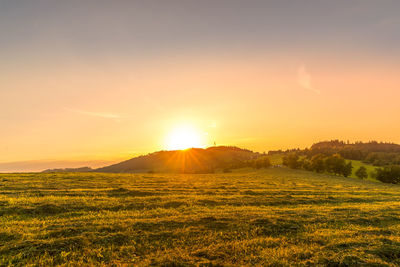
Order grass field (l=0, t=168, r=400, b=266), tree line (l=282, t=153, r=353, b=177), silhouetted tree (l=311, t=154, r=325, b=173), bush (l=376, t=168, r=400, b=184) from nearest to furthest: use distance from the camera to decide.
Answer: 1. grass field (l=0, t=168, r=400, b=266)
2. bush (l=376, t=168, r=400, b=184)
3. tree line (l=282, t=153, r=353, b=177)
4. silhouetted tree (l=311, t=154, r=325, b=173)

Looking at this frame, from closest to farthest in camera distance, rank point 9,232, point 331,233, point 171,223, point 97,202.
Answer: point 9,232, point 331,233, point 171,223, point 97,202

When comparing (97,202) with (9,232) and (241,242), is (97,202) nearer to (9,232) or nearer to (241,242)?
(9,232)

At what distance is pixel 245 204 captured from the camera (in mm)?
22797

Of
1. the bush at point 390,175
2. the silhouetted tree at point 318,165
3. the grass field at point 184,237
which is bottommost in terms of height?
the bush at point 390,175

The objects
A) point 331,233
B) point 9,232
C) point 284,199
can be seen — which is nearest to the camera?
point 9,232

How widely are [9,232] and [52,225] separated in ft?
7.10

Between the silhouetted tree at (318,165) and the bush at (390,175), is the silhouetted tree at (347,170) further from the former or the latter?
the bush at (390,175)

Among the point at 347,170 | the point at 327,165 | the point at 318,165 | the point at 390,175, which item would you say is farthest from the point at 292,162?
the point at 390,175

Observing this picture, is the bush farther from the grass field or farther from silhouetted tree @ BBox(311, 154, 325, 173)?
the grass field

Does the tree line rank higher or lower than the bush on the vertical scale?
higher

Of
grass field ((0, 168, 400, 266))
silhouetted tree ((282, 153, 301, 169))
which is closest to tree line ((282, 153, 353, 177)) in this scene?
silhouetted tree ((282, 153, 301, 169))

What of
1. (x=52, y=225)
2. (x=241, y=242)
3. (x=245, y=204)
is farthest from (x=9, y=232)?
(x=245, y=204)

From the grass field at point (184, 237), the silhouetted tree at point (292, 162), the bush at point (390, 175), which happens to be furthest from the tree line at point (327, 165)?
the grass field at point (184, 237)

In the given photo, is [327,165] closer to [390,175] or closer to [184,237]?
[390,175]
